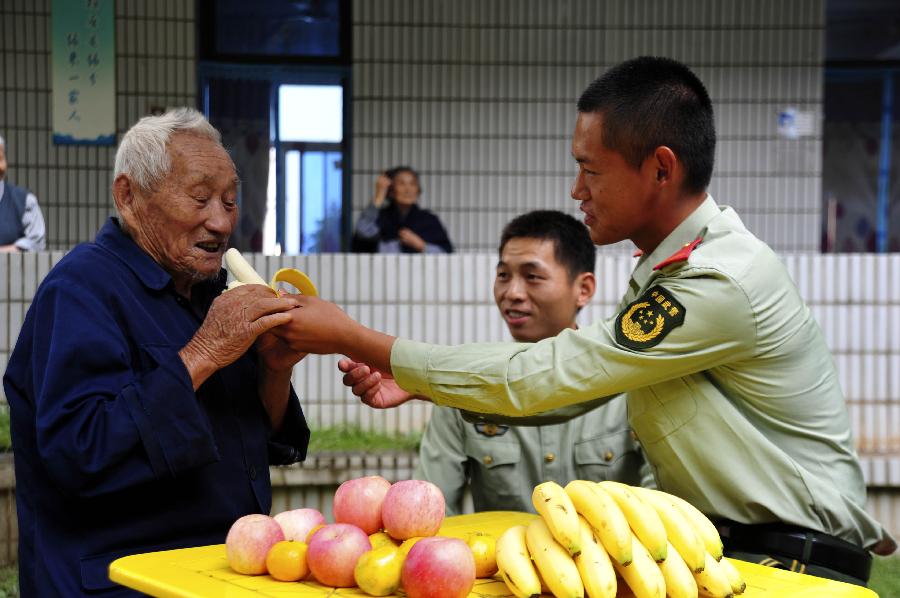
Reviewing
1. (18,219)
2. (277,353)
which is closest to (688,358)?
(277,353)

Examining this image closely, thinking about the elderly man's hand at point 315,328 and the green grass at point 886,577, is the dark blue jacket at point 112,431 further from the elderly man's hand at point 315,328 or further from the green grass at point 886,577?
the green grass at point 886,577

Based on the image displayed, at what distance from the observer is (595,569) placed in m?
1.95

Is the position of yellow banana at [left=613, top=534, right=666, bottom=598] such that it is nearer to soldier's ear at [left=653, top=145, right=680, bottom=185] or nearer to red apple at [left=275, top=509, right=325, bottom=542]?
red apple at [left=275, top=509, right=325, bottom=542]

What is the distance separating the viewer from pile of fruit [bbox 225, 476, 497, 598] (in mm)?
1932

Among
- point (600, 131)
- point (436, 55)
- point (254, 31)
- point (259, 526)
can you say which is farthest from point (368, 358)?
point (254, 31)

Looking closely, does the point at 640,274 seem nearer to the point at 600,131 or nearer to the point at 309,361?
the point at 600,131

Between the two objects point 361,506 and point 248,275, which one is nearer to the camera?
point 361,506

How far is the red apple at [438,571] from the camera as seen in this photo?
6.29ft

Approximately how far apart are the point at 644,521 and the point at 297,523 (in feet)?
2.40

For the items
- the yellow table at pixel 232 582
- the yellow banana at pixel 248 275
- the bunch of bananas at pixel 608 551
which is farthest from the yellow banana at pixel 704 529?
the yellow banana at pixel 248 275

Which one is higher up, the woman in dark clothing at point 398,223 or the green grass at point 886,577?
the woman in dark clothing at point 398,223

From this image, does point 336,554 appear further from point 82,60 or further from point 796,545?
point 82,60

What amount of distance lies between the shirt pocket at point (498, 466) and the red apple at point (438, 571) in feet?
5.15

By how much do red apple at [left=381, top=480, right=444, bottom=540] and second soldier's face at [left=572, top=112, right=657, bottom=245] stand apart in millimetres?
883
